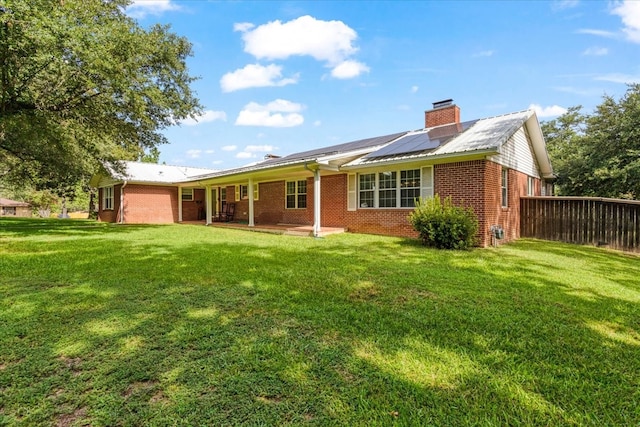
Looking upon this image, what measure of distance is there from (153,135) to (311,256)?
33.2 ft

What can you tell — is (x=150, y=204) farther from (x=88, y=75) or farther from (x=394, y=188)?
(x=394, y=188)

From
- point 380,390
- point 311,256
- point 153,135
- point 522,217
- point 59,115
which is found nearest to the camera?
point 380,390

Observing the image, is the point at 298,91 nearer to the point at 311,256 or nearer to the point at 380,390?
the point at 311,256

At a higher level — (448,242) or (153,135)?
(153,135)

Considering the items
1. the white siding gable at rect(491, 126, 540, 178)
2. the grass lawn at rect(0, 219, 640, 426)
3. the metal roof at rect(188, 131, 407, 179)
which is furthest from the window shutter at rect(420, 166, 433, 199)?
the grass lawn at rect(0, 219, 640, 426)

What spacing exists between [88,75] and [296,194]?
8393 mm

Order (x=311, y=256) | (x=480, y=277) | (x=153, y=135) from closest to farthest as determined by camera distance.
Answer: (x=480, y=277)
(x=311, y=256)
(x=153, y=135)

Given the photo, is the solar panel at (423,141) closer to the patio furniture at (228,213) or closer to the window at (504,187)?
the window at (504,187)

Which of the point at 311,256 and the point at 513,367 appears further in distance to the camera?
the point at 311,256

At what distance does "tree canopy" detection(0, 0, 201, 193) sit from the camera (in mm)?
7605

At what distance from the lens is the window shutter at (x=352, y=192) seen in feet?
40.3

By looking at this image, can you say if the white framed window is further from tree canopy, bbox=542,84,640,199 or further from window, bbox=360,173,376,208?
tree canopy, bbox=542,84,640,199

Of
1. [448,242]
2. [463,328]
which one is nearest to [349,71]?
[448,242]

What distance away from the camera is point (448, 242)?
845 centimetres
